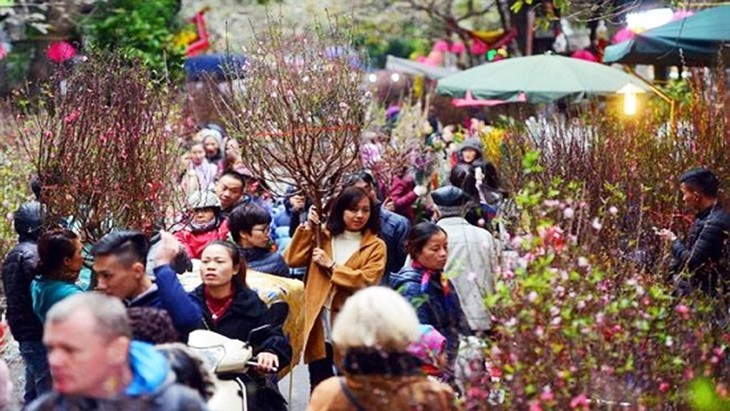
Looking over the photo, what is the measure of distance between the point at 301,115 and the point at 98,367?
20.2 feet

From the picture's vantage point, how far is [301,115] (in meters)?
10.8

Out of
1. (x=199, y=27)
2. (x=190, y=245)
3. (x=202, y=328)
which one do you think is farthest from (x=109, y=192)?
(x=199, y=27)

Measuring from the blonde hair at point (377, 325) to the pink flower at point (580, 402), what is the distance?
2.68 feet

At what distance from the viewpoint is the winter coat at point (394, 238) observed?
11055mm

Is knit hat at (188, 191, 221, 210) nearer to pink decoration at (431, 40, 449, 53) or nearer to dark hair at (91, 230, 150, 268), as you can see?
dark hair at (91, 230, 150, 268)

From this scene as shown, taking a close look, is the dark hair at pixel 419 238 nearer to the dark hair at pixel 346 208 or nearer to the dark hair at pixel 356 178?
the dark hair at pixel 346 208

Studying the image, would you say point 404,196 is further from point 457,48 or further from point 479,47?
point 457,48

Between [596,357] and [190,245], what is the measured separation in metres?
5.66

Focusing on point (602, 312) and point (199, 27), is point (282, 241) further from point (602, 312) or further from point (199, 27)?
point (199, 27)

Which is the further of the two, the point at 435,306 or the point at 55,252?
the point at 435,306

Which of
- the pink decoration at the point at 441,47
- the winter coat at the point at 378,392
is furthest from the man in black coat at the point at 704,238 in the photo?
the pink decoration at the point at 441,47

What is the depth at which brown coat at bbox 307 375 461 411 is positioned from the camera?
18.0ft

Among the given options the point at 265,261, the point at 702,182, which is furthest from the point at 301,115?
the point at 702,182


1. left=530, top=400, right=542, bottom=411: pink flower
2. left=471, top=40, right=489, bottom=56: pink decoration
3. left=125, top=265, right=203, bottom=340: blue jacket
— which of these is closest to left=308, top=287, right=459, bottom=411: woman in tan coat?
left=530, top=400, right=542, bottom=411: pink flower
